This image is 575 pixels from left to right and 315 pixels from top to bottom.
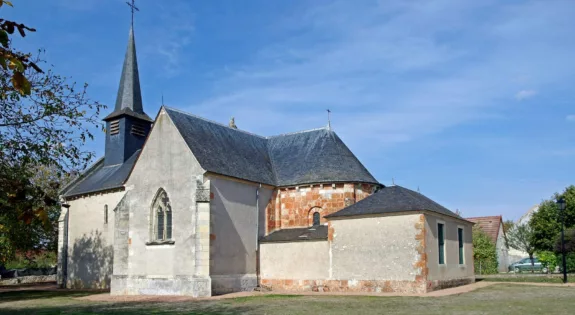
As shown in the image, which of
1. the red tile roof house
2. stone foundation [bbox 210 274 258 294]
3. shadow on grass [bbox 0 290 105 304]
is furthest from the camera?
the red tile roof house

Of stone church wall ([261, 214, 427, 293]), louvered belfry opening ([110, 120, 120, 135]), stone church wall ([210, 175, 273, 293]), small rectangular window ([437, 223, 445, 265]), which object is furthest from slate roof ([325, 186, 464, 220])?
louvered belfry opening ([110, 120, 120, 135])

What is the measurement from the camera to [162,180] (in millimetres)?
24359

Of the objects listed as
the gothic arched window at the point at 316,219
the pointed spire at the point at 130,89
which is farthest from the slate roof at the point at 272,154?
the pointed spire at the point at 130,89

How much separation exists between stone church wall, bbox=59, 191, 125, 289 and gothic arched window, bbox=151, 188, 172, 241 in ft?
21.0

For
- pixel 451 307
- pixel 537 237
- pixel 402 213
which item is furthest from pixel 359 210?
pixel 537 237

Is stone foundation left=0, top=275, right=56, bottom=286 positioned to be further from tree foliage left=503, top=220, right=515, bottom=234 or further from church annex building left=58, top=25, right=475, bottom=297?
tree foliage left=503, top=220, right=515, bottom=234

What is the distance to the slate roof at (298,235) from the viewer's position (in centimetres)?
2459

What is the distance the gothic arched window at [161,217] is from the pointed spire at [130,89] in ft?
30.5

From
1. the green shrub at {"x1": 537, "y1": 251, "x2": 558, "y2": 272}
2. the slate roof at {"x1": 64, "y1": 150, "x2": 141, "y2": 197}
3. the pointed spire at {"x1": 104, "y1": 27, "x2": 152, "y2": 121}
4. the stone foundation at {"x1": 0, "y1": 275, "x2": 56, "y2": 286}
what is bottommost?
the stone foundation at {"x1": 0, "y1": 275, "x2": 56, "y2": 286}

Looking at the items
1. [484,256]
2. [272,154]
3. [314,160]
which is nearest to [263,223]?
[314,160]

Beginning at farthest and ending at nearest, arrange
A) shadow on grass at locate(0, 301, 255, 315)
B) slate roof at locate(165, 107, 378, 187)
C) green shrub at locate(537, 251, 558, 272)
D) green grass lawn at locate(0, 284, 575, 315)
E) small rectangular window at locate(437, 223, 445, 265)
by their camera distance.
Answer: green shrub at locate(537, 251, 558, 272), slate roof at locate(165, 107, 378, 187), small rectangular window at locate(437, 223, 445, 265), shadow on grass at locate(0, 301, 255, 315), green grass lawn at locate(0, 284, 575, 315)

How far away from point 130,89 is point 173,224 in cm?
1275

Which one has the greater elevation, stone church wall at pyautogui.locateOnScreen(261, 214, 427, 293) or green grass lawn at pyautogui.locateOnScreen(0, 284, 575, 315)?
stone church wall at pyautogui.locateOnScreen(261, 214, 427, 293)

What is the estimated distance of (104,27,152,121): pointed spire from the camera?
32.4 meters
